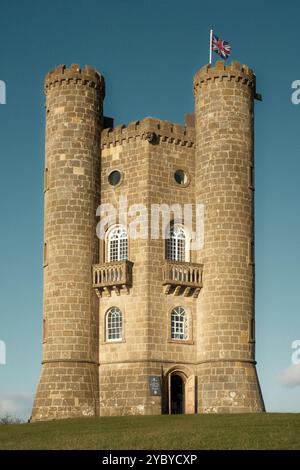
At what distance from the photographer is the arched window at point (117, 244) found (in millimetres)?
58562

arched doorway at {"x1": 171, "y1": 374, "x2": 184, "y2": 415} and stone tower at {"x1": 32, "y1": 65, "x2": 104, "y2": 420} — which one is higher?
stone tower at {"x1": 32, "y1": 65, "x2": 104, "y2": 420}

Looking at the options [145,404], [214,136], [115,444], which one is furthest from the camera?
[214,136]

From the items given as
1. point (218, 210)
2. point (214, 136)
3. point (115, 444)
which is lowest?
point (115, 444)

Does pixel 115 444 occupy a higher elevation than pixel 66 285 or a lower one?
lower

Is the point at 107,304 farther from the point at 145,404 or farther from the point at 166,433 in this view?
the point at 166,433

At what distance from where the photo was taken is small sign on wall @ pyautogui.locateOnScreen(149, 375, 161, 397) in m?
55.2

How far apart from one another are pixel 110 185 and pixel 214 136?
23.0 ft

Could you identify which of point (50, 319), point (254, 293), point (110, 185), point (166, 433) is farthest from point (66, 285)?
point (166, 433)

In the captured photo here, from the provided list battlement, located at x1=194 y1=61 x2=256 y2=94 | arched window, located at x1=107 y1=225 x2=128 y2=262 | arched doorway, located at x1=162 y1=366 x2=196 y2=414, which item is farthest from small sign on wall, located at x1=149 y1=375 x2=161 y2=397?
battlement, located at x1=194 y1=61 x2=256 y2=94

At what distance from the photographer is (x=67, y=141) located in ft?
194

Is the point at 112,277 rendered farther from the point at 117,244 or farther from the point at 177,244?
the point at 177,244

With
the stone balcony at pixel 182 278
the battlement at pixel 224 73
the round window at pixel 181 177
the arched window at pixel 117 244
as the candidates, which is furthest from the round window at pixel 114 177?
the battlement at pixel 224 73

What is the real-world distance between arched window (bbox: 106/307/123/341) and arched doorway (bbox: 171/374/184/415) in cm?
424

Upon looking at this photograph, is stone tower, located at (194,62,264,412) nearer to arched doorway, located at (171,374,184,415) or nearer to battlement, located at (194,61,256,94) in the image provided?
battlement, located at (194,61,256,94)
